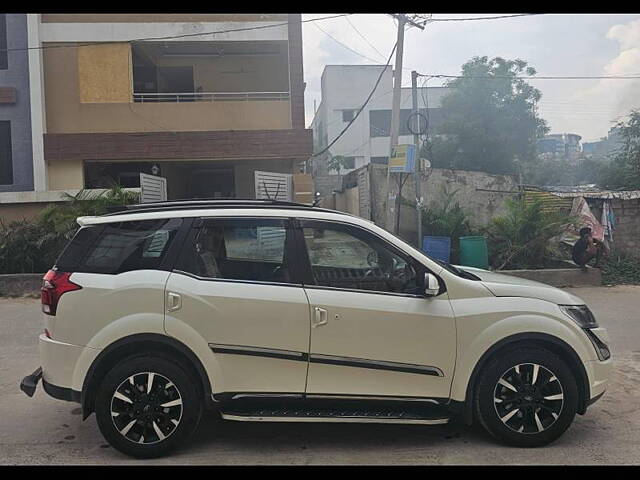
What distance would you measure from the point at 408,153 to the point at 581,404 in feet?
29.7

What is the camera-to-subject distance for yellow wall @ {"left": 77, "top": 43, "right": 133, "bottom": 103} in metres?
15.9

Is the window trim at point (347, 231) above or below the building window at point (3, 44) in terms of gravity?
below

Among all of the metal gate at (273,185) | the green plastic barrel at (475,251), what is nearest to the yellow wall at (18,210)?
the metal gate at (273,185)

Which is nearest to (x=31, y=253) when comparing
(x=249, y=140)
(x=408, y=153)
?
(x=249, y=140)

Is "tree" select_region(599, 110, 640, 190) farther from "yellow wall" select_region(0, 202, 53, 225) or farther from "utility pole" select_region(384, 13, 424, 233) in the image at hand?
"yellow wall" select_region(0, 202, 53, 225)

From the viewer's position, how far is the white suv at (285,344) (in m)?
3.92

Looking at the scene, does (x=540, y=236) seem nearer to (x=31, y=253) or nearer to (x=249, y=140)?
(x=249, y=140)

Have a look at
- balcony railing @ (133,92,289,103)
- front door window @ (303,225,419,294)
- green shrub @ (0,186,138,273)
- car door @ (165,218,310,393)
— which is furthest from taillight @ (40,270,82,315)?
balcony railing @ (133,92,289,103)

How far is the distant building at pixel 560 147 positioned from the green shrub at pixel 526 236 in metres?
20.9

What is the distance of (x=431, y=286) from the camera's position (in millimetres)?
3965

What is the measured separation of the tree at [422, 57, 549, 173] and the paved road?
77.8 ft

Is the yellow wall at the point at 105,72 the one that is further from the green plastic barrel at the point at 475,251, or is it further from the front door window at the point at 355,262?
the front door window at the point at 355,262

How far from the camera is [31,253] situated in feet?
37.0

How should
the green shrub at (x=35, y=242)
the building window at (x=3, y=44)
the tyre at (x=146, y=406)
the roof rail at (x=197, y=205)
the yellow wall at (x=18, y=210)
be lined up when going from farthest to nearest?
the building window at (x=3, y=44)
the yellow wall at (x=18, y=210)
the green shrub at (x=35, y=242)
the roof rail at (x=197, y=205)
the tyre at (x=146, y=406)
